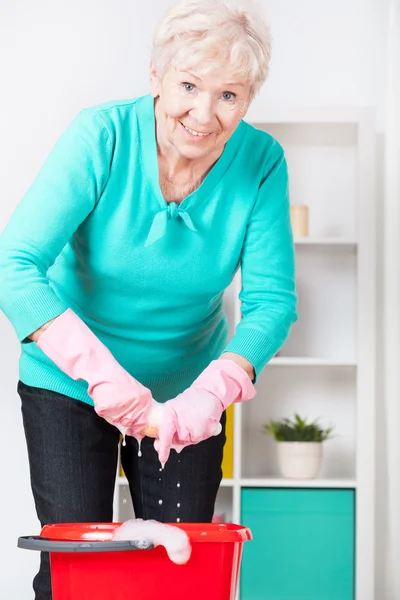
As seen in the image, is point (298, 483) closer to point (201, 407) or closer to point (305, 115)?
point (305, 115)

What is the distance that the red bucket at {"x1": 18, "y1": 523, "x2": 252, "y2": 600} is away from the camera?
1056mm

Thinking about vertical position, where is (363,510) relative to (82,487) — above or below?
below

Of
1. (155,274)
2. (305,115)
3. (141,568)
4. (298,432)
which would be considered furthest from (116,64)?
(141,568)

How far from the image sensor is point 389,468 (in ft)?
9.35

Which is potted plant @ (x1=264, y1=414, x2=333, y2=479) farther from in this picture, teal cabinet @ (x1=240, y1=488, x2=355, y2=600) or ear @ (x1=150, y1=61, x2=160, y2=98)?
ear @ (x1=150, y1=61, x2=160, y2=98)

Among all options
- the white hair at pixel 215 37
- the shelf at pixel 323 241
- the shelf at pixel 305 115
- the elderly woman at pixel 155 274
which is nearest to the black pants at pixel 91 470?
the elderly woman at pixel 155 274

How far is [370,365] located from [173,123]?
1.64 metres

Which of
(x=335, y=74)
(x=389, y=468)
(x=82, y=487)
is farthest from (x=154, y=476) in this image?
(x=335, y=74)

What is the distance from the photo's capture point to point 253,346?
1.39 metres

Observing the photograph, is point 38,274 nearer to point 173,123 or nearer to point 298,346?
point 173,123

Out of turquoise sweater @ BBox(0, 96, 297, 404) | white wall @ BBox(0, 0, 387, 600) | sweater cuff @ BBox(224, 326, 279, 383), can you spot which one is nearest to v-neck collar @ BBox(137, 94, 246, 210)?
turquoise sweater @ BBox(0, 96, 297, 404)

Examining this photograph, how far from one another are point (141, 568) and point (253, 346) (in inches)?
17.1

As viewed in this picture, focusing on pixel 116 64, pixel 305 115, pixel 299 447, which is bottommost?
pixel 299 447

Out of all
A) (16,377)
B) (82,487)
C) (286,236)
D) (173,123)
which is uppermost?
(173,123)
